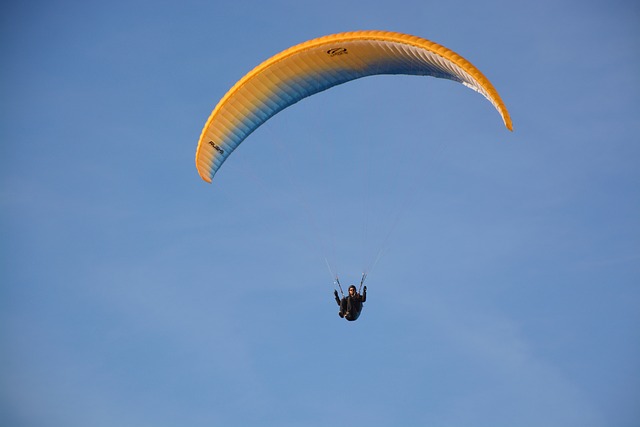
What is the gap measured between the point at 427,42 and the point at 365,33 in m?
1.82

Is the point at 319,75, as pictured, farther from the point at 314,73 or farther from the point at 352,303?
the point at 352,303

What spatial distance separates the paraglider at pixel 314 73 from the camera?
33.3m

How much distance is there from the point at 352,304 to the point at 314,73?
6.45 meters

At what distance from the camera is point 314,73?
36125 mm

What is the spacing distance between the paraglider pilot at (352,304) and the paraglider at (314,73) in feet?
18.6

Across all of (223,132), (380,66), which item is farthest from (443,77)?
(223,132)

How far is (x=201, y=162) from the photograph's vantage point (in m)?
37.9

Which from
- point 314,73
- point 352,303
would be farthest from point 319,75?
point 352,303

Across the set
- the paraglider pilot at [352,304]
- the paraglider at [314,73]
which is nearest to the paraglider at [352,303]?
the paraglider pilot at [352,304]

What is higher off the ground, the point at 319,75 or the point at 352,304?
the point at 319,75

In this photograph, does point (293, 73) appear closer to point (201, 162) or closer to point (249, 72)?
point (249, 72)

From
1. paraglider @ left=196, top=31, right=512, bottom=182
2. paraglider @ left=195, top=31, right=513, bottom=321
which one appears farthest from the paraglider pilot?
paraglider @ left=196, top=31, right=512, bottom=182

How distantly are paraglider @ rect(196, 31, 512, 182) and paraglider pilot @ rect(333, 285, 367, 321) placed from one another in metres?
5.68

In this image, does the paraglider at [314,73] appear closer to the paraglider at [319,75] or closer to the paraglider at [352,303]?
the paraglider at [319,75]
